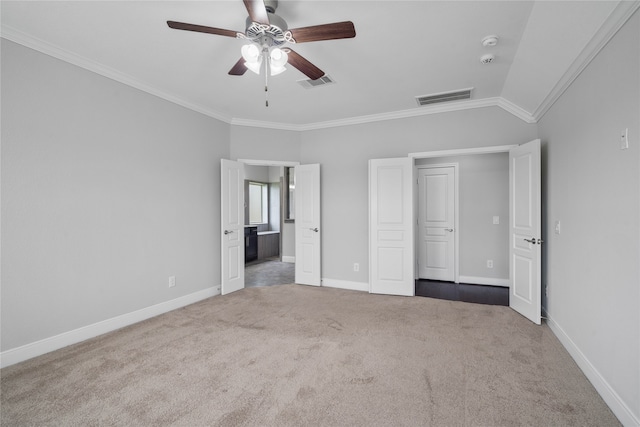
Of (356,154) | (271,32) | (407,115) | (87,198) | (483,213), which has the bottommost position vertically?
(483,213)

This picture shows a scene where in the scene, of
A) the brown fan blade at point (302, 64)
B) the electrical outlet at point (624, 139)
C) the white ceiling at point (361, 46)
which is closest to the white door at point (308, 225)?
the white ceiling at point (361, 46)

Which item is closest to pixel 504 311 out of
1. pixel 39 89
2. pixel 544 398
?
pixel 544 398

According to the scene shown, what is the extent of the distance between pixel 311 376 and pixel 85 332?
2.31 m

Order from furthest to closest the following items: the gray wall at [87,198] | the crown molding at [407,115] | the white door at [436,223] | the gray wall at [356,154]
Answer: the white door at [436,223] → the gray wall at [356,154] → the crown molding at [407,115] → the gray wall at [87,198]

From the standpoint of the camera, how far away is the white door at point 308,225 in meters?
4.98

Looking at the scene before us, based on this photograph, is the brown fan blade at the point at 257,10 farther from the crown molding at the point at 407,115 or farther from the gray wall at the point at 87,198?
the crown molding at the point at 407,115

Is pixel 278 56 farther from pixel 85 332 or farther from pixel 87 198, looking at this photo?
pixel 85 332

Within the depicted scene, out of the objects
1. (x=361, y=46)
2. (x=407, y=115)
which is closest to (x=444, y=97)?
(x=407, y=115)

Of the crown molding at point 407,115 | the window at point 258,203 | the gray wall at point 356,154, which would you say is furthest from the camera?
the window at point 258,203

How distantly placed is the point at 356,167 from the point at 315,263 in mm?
1713

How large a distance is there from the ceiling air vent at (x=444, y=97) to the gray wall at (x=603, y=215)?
3.36 feet

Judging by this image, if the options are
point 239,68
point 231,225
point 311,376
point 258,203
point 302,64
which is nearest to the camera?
point 311,376

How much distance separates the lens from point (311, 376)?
7.43 ft

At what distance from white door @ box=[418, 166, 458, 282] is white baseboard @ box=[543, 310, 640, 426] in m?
2.40
